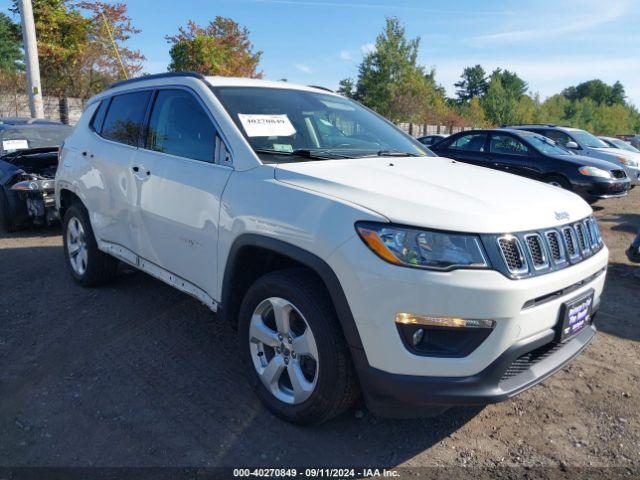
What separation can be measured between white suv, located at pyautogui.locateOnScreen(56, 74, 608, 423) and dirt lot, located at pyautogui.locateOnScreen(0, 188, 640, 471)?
27 centimetres

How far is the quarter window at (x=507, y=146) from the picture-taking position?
10375mm

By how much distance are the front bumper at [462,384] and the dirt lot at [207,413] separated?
419mm

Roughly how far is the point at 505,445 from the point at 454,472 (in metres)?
0.39

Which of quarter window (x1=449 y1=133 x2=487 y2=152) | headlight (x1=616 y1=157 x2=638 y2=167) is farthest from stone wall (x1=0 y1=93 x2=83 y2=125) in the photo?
headlight (x1=616 y1=157 x2=638 y2=167)

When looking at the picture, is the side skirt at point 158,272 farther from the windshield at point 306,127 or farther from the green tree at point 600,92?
the green tree at point 600,92

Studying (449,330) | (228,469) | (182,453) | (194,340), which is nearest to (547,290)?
(449,330)

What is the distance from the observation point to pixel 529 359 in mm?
2430

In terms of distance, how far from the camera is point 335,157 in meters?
3.12

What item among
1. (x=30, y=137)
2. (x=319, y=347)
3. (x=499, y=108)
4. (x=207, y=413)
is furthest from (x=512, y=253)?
(x=499, y=108)

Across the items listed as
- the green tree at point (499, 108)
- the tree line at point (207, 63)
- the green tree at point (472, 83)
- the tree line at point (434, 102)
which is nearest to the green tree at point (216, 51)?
the tree line at point (207, 63)

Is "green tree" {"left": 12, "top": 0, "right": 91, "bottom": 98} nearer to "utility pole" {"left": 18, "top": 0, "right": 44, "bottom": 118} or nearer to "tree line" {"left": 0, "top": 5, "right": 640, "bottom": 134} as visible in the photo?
"tree line" {"left": 0, "top": 5, "right": 640, "bottom": 134}

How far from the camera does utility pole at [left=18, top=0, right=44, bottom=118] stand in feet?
38.9

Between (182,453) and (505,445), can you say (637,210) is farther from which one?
(182,453)

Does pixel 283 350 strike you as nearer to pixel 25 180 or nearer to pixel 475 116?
pixel 25 180
